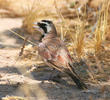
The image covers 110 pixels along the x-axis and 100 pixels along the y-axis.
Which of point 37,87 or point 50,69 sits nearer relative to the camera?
point 37,87

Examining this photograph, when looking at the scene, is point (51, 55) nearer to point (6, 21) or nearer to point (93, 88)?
point (93, 88)

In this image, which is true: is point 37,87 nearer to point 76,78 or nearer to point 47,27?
point 76,78

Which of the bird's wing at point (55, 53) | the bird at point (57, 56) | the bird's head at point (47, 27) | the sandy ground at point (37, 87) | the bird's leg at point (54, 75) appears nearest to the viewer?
the sandy ground at point (37, 87)

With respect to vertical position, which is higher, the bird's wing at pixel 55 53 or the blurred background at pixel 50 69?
the bird's wing at pixel 55 53

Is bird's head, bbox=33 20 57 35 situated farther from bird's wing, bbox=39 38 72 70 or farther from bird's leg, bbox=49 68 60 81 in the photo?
bird's leg, bbox=49 68 60 81

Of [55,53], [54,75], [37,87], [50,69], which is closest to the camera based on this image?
[37,87]

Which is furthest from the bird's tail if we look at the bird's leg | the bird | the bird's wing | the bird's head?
the bird's head

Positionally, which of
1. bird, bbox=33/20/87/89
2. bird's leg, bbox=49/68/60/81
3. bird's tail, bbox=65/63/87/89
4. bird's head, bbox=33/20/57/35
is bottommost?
bird's leg, bbox=49/68/60/81

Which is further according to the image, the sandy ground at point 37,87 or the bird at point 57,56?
the bird at point 57,56

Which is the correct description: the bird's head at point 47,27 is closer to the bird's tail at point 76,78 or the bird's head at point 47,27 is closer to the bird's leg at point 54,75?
the bird's leg at point 54,75

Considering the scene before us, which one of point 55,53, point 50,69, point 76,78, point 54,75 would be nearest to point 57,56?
point 55,53

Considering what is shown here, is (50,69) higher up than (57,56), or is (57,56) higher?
(57,56)

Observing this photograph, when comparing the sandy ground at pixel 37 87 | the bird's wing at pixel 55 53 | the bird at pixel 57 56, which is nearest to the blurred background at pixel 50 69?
the sandy ground at pixel 37 87

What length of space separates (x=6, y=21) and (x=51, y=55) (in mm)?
4527
